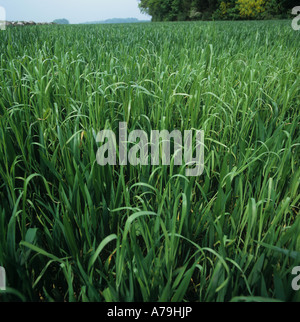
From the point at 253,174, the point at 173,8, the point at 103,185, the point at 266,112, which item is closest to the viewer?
the point at 103,185

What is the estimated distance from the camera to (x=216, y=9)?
94.6 feet

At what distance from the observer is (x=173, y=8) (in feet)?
108

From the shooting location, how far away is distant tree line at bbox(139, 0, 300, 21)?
72.5 ft

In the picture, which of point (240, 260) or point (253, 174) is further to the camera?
point (253, 174)

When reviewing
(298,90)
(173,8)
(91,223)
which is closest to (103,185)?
(91,223)

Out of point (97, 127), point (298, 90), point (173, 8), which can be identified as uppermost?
point (173, 8)

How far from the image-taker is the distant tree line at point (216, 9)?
22.1 meters

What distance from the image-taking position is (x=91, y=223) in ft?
2.18

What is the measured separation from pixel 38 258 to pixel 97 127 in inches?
21.0

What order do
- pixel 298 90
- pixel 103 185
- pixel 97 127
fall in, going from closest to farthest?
pixel 103 185 → pixel 97 127 → pixel 298 90

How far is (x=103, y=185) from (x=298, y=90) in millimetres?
1461
